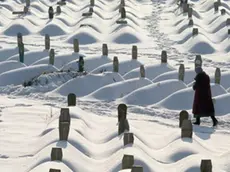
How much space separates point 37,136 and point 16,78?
15.7 ft

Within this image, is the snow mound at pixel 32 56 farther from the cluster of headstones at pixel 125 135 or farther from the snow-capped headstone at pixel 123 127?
the snow-capped headstone at pixel 123 127

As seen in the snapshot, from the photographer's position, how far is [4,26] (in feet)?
80.3

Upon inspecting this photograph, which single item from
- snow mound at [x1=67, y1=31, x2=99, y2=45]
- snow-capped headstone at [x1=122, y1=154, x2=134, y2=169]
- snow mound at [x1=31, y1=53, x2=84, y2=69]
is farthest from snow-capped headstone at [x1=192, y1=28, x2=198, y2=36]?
snow-capped headstone at [x1=122, y1=154, x2=134, y2=169]

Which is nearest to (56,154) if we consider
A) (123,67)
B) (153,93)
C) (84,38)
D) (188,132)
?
(188,132)

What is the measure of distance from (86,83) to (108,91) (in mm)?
760

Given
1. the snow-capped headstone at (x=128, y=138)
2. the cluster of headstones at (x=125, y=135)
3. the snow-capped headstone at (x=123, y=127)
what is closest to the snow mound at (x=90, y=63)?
the cluster of headstones at (x=125, y=135)

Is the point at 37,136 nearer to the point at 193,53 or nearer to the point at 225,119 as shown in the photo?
A: the point at 225,119

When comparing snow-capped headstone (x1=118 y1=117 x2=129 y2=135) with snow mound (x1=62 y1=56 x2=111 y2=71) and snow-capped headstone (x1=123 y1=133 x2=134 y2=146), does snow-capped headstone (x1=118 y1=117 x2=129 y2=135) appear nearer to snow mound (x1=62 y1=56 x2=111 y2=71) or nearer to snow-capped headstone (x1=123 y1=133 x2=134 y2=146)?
snow-capped headstone (x1=123 y1=133 x2=134 y2=146)

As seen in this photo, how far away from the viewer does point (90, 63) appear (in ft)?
58.3

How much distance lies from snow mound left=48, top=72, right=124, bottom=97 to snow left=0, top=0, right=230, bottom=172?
23 millimetres

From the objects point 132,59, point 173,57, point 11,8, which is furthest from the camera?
point 11,8

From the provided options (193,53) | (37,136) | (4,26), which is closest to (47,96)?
(37,136)

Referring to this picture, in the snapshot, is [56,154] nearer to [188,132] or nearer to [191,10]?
[188,132]

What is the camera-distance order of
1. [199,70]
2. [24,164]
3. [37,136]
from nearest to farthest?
[24,164] → [37,136] → [199,70]
